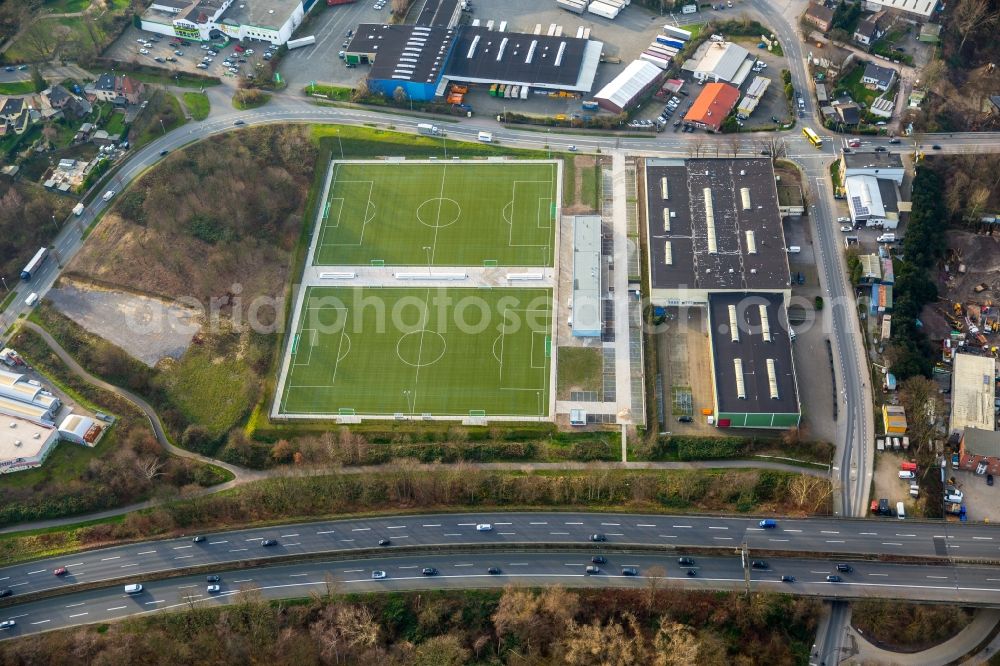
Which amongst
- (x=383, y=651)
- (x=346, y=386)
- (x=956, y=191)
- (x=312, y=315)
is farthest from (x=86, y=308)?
(x=956, y=191)

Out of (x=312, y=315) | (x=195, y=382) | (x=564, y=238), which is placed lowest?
(x=195, y=382)

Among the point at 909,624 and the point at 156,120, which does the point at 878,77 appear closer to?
the point at 909,624

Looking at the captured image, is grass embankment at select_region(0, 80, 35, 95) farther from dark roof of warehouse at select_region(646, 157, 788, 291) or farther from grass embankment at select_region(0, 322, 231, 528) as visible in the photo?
dark roof of warehouse at select_region(646, 157, 788, 291)

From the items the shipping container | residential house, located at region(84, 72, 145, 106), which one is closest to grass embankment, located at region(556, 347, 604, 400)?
the shipping container

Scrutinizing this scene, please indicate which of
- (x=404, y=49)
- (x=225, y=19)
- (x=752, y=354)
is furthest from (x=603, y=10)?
(x=752, y=354)

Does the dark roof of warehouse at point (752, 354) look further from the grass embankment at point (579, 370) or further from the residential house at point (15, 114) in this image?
the residential house at point (15, 114)

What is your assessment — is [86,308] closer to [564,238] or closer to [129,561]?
[129,561]

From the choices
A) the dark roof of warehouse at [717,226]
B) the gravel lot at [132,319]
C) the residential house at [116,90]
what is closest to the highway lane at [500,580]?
the gravel lot at [132,319]
